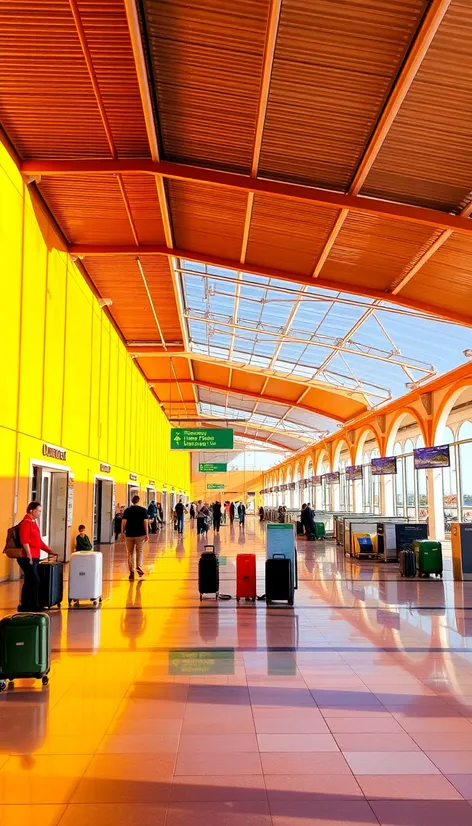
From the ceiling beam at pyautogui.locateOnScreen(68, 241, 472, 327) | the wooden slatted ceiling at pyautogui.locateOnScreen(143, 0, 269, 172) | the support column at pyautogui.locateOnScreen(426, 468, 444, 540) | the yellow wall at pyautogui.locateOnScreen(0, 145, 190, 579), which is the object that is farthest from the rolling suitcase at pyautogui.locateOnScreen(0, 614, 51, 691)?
the support column at pyautogui.locateOnScreen(426, 468, 444, 540)

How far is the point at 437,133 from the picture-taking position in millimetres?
11281

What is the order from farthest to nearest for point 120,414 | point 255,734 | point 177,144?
point 120,414
point 177,144
point 255,734

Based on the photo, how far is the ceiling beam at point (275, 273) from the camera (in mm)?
17891

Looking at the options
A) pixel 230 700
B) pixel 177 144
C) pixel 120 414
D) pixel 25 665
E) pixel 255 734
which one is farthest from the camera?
pixel 120 414

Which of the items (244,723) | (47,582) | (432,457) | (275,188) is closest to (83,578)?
(47,582)

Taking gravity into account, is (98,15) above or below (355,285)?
above

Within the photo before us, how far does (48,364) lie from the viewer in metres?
16.6

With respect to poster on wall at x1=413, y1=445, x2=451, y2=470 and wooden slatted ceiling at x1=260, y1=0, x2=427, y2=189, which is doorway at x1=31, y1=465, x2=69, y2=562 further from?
poster on wall at x1=413, y1=445, x2=451, y2=470

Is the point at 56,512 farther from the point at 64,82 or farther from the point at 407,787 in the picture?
the point at 407,787

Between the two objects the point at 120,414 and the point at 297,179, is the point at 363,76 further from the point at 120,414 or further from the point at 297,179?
the point at 120,414

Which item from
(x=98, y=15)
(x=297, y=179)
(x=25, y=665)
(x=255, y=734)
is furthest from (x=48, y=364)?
(x=255, y=734)

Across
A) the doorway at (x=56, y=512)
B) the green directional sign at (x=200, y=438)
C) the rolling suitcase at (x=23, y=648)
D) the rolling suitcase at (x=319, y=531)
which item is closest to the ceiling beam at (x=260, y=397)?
the green directional sign at (x=200, y=438)

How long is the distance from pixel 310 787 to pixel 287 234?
45.0 ft

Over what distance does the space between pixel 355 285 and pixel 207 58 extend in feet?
28.6
